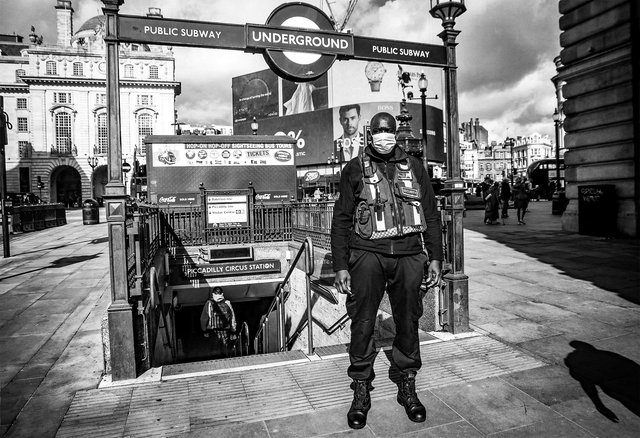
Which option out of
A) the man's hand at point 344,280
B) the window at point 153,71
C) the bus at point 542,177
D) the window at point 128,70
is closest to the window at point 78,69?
the window at point 128,70

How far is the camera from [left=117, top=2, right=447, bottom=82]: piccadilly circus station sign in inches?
168

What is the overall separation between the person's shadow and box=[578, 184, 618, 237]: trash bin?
9989mm

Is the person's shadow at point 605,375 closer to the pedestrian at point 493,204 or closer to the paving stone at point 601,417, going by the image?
the paving stone at point 601,417

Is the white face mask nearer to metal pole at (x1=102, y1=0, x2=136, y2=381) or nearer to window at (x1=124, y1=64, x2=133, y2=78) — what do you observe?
metal pole at (x1=102, y1=0, x2=136, y2=381)

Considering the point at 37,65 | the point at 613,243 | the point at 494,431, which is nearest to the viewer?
the point at 494,431

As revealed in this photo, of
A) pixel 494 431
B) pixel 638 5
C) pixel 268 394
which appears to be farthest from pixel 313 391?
pixel 638 5

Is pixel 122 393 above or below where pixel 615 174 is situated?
below

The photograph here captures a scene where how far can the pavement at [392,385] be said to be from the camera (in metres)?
3.15

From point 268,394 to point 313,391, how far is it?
39cm

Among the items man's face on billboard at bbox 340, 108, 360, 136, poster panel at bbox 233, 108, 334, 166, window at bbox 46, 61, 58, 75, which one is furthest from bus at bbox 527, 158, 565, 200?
window at bbox 46, 61, 58, 75

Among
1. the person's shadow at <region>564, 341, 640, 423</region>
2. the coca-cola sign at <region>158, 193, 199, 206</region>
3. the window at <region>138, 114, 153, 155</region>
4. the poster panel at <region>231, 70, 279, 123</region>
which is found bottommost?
the person's shadow at <region>564, 341, 640, 423</region>

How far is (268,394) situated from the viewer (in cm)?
370

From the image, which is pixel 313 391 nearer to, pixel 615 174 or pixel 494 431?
pixel 494 431

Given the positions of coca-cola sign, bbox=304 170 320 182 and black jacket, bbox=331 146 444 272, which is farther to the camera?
coca-cola sign, bbox=304 170 320 182
